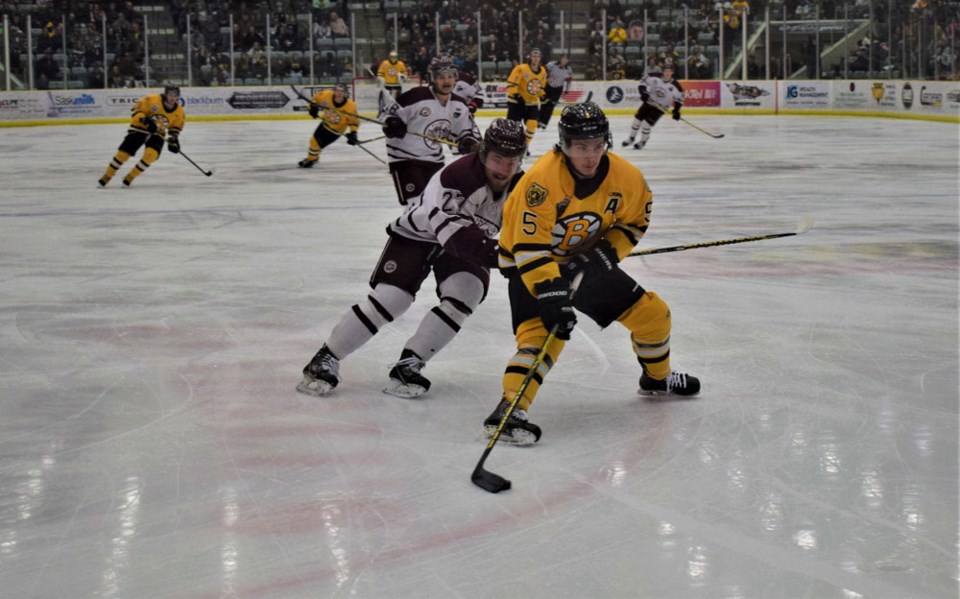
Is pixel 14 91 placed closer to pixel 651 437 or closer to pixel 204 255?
pixel 204 255

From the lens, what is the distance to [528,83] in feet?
46.4

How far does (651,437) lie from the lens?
334cm

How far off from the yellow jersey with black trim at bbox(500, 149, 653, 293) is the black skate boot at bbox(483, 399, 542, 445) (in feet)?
1.15

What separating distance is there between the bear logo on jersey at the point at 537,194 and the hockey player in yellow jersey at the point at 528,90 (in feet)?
35.9

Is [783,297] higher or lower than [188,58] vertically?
lower

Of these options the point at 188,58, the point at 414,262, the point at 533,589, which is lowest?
the point at 533,589

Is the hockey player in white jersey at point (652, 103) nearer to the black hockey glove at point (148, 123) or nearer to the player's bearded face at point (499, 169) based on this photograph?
the black hockey glove at point (148, 123)

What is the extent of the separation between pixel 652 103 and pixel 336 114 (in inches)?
156

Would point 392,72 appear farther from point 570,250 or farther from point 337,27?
point 570,250

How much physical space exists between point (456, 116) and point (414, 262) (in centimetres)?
348

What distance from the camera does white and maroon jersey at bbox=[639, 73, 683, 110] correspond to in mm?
14724

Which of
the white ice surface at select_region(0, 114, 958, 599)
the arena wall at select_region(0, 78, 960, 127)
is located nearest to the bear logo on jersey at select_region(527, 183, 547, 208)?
the white ice surface at select_region(0, 114, 958, 599)

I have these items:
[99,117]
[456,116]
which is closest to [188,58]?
[99,117]

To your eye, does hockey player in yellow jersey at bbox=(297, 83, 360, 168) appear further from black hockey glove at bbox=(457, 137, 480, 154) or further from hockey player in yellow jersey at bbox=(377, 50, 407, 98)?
hockey player in yellow jersey at bbox=(377, 50, 407, 98)
